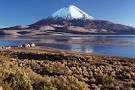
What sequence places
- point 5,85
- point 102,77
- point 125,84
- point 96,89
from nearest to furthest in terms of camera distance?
point 5,85 → point 96,89 → point 125,84 → point 102,77

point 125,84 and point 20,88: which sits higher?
point 20,88

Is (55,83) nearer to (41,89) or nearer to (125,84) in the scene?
(41,89)

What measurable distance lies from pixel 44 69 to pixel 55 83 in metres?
9.20

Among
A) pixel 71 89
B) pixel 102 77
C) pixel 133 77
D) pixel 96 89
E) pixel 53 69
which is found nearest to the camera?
pixel 71 89

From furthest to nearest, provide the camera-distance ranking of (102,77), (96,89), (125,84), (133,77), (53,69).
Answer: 1. (53,69)
2. (133,77)
3. (102,77)
4. (125,84)
5. (96,89)

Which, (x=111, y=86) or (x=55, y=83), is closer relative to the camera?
(x=55, y=83)

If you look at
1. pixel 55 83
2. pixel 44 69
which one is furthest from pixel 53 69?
pixel 55 83

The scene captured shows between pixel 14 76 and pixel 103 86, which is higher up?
pixel 14 76

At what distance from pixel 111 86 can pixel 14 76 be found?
5099mm

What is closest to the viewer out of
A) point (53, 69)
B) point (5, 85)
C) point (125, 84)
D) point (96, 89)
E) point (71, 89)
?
A: point (5, 85)

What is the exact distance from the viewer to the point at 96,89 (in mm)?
15852

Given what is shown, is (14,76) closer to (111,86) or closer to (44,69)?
(111,86)

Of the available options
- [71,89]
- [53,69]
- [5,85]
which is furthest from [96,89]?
[53,69]

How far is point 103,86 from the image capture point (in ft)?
54.6
